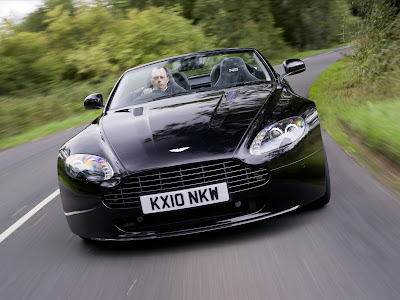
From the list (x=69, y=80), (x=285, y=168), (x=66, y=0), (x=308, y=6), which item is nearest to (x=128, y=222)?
(x=285, y=168)

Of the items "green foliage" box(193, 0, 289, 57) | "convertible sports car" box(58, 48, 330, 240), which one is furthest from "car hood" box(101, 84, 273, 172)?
"green foliage" box(193, 0, 289, 57)

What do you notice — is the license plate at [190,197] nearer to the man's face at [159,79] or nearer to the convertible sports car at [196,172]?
the convertible sports car at [196,172]

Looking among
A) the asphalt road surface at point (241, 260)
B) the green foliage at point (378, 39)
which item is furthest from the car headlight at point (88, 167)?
the green foliage at point (378, 39)

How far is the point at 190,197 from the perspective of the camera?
3.23 meters

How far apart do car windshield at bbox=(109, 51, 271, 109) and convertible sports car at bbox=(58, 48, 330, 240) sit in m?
1.11

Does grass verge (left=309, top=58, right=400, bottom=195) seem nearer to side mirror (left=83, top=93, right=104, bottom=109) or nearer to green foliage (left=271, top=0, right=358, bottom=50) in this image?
side mirror (left=83, top=93, right=104, bottom=109)

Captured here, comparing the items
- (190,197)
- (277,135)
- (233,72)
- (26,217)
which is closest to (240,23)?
(233,72)

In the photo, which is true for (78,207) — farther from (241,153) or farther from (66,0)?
(66,0)

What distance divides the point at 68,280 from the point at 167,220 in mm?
711

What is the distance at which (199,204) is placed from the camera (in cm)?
324

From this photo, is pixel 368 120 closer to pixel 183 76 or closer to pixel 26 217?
pixel 183 76

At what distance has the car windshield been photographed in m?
→ 5.09

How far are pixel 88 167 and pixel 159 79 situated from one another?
1884mm

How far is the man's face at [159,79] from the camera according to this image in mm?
5172
